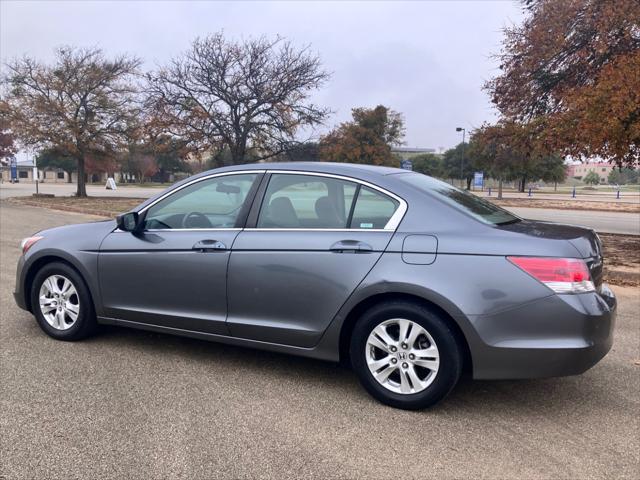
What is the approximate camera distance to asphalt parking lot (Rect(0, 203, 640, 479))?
2.85 metres

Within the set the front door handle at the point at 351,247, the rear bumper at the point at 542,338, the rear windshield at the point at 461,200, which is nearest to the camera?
the rear bumper at the point at 542,338

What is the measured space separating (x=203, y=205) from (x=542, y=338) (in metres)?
2.69

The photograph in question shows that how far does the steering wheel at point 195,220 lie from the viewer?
14.0 feet

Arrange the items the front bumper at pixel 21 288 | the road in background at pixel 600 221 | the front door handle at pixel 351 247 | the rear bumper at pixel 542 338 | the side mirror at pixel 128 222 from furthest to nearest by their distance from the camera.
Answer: the road in background at pixel 600 221 < the front bumper at pixel 21 288 < the side mirror at pixel 128 222 < the front door handle at pixel 351 247 < the rear bumper at pixel 542 338

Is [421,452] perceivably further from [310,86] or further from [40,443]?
[310,86]

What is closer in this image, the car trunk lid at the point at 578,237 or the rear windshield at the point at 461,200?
the car trunk lid at the point at 578,237

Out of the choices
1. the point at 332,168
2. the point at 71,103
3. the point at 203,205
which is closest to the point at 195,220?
the point at 203,205

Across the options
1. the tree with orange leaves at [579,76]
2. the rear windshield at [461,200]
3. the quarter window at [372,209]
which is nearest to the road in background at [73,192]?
the tree with orange leaves at [579,76]

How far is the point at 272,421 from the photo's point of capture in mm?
3346

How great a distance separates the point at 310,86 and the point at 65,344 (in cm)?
2318

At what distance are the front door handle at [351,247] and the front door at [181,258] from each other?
83 cm

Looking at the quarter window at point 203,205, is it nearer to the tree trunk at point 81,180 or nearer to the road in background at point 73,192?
the road in background at point 73,192

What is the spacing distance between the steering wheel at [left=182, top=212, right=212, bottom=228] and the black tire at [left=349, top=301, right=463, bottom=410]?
1499mm

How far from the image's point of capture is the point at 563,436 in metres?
3.23
